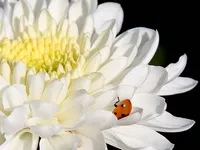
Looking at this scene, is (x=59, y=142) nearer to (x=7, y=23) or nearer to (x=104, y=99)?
(x=104, y=99)

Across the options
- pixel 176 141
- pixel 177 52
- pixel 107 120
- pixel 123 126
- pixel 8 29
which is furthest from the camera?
pixel 177 52

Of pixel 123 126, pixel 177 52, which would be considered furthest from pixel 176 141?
pixel 123 126

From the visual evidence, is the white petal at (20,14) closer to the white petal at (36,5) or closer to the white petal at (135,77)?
the white petal at (36,5)

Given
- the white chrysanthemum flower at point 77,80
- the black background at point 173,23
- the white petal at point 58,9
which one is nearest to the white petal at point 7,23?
the white chrysanthemum flower at point 77,80

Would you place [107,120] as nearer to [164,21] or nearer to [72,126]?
[72,126]

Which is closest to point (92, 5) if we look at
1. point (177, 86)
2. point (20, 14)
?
point (20, 14)
